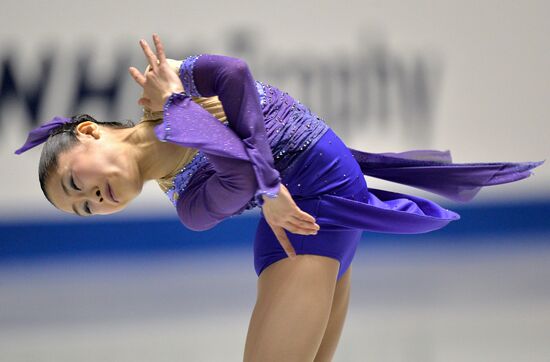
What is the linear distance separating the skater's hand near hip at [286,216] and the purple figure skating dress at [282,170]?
3cm

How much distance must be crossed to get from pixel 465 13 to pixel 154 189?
7.22 ft

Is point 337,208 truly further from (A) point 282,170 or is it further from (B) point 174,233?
(B) point 174,233

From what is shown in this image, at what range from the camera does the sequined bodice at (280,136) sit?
1.82 meters

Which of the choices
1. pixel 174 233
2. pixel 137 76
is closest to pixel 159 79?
pixel 137 76

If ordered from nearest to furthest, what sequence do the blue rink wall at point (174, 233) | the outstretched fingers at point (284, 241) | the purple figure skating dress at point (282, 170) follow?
1. the purple figure skating dress at point (282, 170)
2. the outstretched fingers at point (284, 241)
3. the blue rink wall at point (174, 233)

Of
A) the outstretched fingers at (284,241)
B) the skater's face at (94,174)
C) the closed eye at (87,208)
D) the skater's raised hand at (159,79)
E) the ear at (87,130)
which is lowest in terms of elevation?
the outstretched fingers at (284,241)

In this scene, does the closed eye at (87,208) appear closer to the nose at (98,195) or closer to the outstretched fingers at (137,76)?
the nose at (98,195)

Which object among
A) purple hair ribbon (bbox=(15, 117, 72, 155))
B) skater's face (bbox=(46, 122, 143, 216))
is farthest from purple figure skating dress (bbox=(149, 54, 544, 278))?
purple hair ribbon (bbox=(15, 117, 72, 155))

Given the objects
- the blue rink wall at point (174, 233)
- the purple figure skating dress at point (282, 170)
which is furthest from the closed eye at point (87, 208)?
the blue rink wall at point (174, 233)

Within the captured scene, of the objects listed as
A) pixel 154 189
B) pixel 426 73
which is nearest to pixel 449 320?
pixel 426 73

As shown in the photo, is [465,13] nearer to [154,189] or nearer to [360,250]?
[360,250]

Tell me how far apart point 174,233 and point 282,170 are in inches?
114

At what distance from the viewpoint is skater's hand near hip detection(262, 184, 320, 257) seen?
163 cm

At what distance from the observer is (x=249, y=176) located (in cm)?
158
